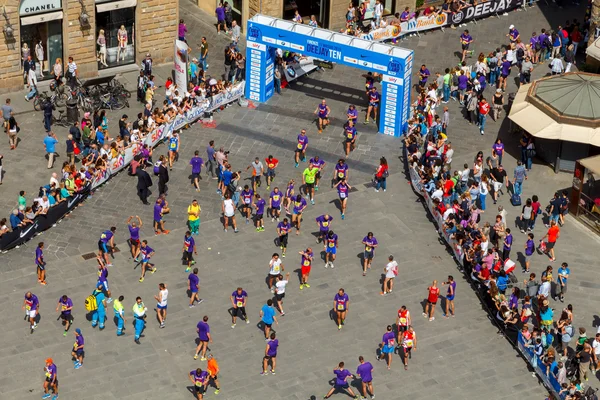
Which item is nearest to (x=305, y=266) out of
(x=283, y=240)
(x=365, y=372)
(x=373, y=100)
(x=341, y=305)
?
(x=283, y=240)

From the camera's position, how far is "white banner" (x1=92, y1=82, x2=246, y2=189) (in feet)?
174

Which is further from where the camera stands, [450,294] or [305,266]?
[305,266]

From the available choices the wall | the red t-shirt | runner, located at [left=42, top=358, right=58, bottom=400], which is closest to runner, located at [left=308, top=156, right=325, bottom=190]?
the red t-shirt

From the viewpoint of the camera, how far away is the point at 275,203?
50469 millimetres

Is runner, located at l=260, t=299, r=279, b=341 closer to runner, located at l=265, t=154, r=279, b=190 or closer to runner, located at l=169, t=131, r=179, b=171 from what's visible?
runner, located at l=265, t=154, r=279, b=190

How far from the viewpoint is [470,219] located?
50031 mm

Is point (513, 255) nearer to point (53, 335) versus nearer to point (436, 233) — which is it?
point (436, 233)

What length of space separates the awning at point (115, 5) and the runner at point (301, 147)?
10.2 metres

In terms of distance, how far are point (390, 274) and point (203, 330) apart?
7.04 m

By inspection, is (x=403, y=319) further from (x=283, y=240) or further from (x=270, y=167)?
(x=270, y=167)

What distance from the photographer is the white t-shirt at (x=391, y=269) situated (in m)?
47.0

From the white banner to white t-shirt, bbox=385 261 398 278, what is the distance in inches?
464

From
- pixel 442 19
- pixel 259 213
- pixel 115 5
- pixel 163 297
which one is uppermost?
pixel 115 5

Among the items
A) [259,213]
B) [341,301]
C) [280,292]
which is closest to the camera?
[341,301]
